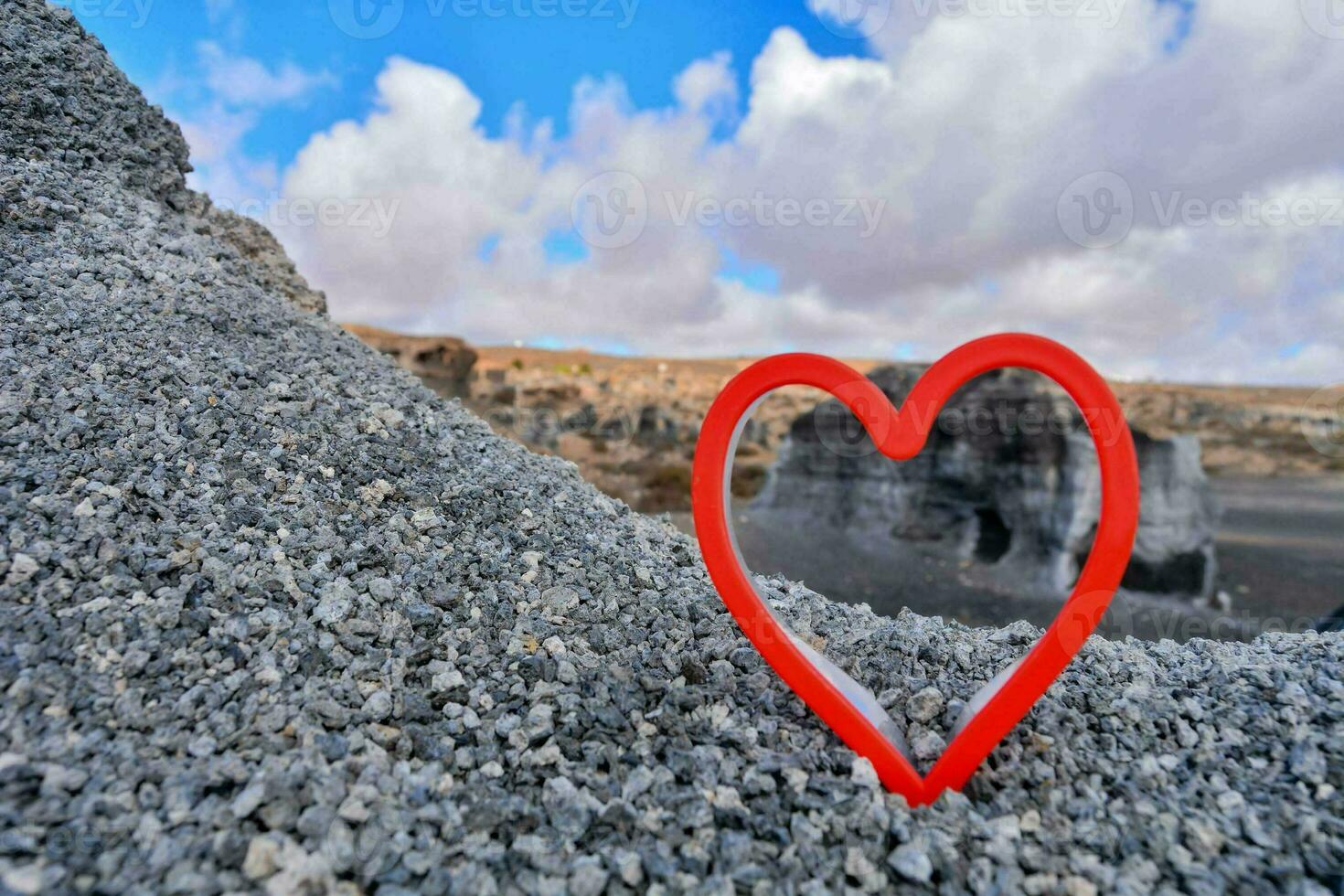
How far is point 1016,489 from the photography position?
1717 cm

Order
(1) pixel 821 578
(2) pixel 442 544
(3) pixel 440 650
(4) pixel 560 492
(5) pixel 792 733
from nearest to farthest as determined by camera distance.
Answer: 1. (5) pixel 792 733
2. (3) pixel 440 650
3. (2) pixel 442 544
4. (4) pixel 560 492
5. (1) pixel 821 578

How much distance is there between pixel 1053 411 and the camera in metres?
16.5

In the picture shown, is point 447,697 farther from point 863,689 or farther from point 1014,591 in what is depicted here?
point 1014,591

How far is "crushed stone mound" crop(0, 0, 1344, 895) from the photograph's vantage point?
247 centimetres

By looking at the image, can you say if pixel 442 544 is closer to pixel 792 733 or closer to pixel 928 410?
pixel 792 733

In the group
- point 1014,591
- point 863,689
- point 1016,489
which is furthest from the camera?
point 1016,489

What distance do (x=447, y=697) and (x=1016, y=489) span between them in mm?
16544

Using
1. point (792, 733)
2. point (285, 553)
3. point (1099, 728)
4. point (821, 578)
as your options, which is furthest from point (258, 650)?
point (821, 578)

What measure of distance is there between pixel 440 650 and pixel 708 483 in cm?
149

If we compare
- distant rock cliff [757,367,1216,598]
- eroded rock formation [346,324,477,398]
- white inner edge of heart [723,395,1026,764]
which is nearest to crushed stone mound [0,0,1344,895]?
white inner edge of heart [723,395,1026,764]

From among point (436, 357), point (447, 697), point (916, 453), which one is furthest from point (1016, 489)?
point (447, 697)

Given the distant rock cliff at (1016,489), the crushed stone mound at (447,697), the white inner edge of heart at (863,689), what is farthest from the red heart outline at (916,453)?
the distant rock cliff at (1016,489)

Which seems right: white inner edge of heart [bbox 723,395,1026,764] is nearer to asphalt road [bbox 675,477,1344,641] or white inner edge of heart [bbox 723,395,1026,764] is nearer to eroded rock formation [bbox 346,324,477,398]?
asphalt road [bbox 675,477,1344,641]

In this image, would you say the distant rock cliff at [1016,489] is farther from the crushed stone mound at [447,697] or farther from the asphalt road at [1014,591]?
the crushed stone mound at [447,697]
